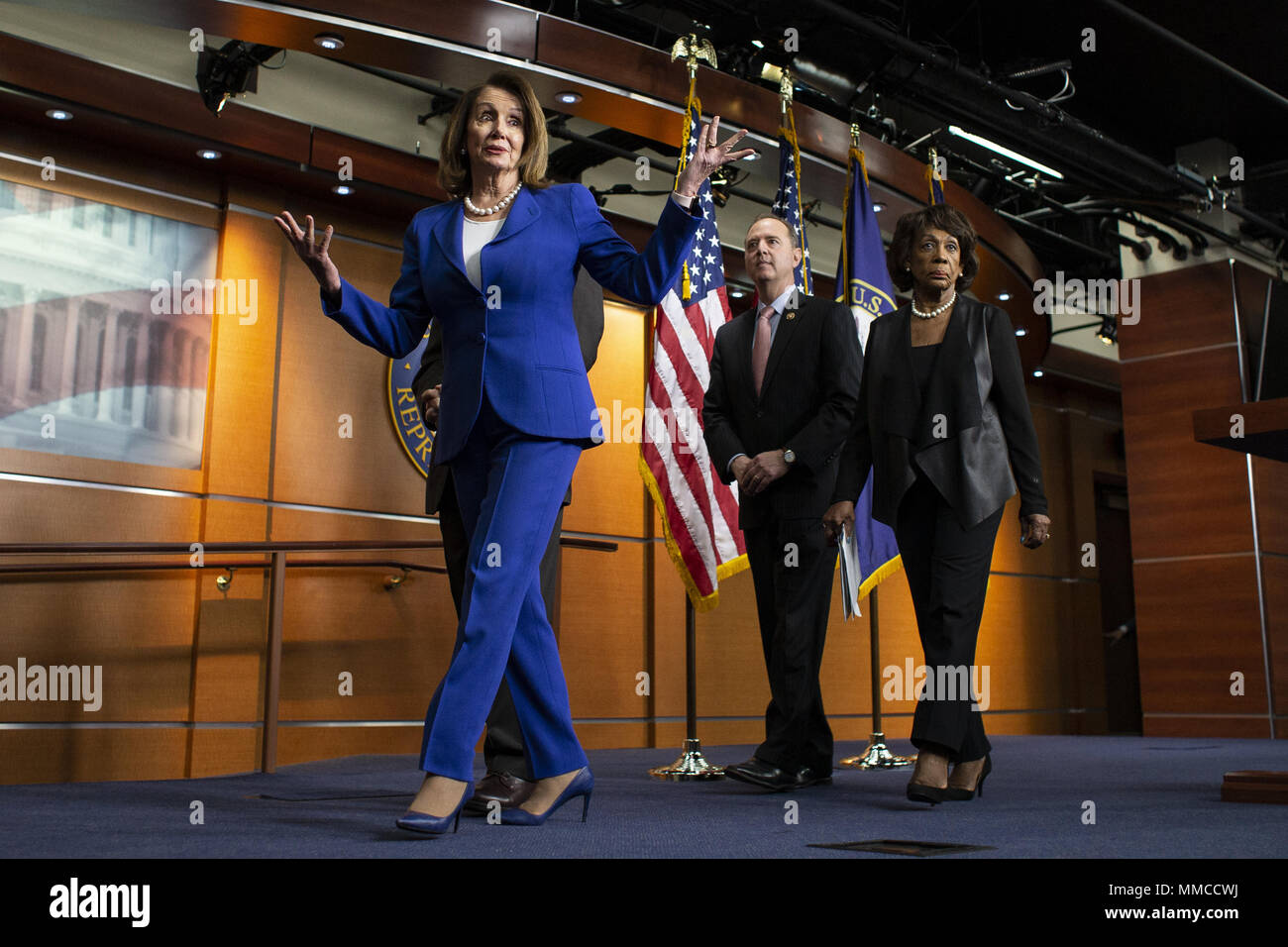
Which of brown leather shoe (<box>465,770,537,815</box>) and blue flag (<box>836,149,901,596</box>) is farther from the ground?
blue flag (<box>836,149,901,596</box>)

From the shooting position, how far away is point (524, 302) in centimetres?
221

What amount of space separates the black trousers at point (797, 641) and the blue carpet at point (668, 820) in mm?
121

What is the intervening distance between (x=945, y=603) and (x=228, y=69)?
14.0ft

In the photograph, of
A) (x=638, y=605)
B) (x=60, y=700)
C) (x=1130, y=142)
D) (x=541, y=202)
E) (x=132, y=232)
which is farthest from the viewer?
(x=1130, y=142)

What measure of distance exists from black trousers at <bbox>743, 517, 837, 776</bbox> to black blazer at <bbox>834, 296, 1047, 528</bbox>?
0.28 meters

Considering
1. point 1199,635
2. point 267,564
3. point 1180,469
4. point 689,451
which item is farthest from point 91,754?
point 1180,469

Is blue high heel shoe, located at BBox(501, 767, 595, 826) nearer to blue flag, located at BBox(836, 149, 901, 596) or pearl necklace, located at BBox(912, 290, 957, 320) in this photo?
pearl necklace, located at BBox(912, 290, 957, 320)

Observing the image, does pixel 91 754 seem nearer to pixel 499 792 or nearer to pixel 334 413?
pixel 334 413

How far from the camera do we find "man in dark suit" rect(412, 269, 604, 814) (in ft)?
8.02

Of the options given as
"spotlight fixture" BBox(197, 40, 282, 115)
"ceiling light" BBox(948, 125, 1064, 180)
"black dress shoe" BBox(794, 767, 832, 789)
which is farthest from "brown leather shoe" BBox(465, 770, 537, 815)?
"ceiling light" BBox(948, 125, 1064, 180)
